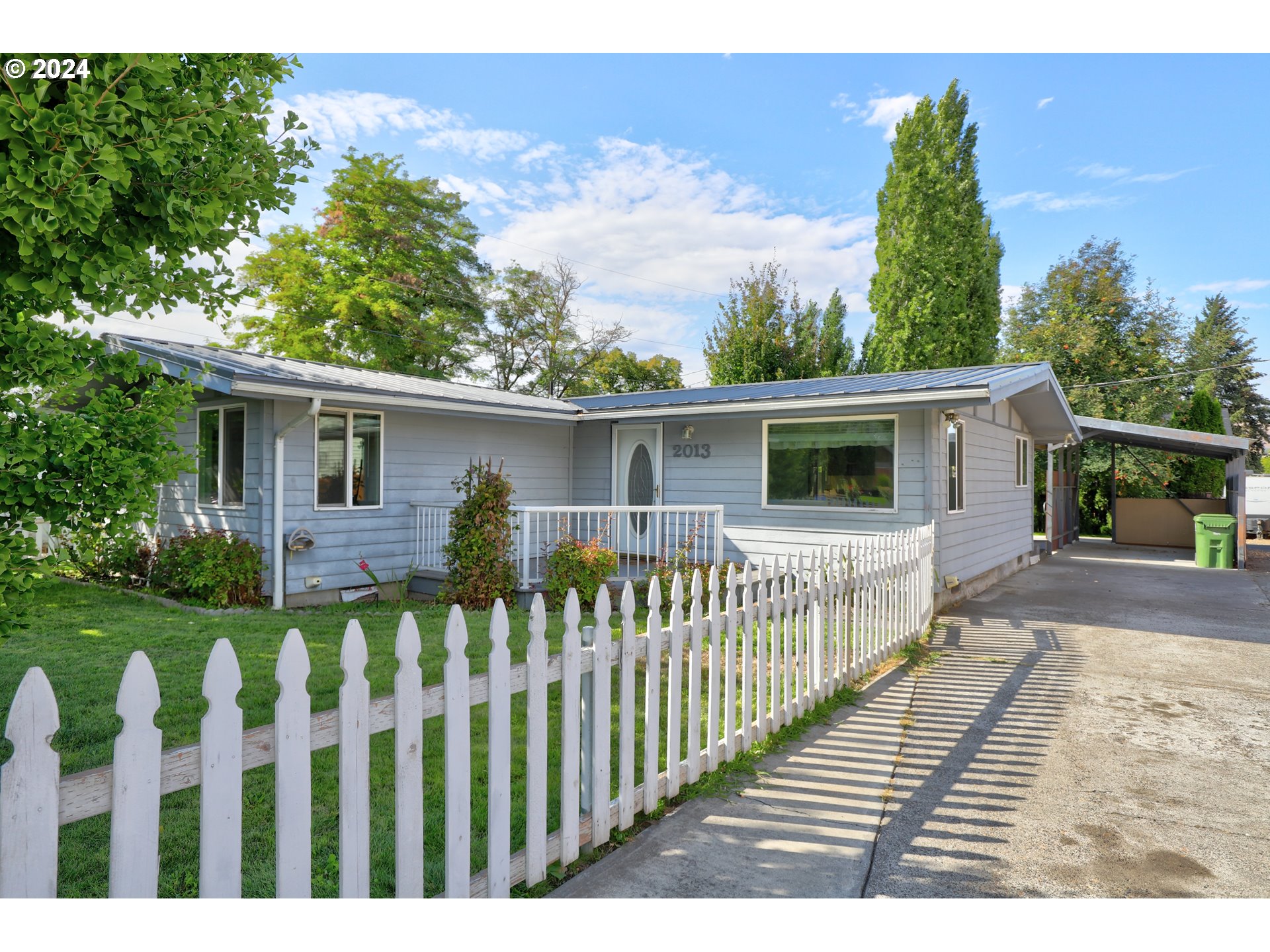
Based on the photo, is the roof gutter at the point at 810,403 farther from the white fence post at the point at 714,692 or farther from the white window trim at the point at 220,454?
the white fence post at the point at 714,692

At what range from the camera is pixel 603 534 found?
11.2 m

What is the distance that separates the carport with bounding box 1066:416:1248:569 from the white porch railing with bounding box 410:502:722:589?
8776 mm

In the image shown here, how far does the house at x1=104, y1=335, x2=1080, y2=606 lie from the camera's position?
818cm

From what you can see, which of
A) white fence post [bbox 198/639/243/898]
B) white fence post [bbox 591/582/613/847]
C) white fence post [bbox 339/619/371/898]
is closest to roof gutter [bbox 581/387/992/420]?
white fence post [bbox 591/582/613/847]

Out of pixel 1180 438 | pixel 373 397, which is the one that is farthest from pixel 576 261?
pixel 373 397

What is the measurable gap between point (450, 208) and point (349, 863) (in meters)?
28.2

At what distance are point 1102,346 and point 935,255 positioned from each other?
370 inches

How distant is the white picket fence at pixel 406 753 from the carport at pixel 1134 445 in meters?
13.3

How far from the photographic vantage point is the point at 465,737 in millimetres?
2207

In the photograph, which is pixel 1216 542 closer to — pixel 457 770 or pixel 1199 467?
pixel 1199 467

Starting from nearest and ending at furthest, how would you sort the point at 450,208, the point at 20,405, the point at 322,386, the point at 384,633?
the point at 20,405
the point at 384,633
the point at 322,386
the point at 450,208

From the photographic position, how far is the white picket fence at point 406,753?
4.89 feet
